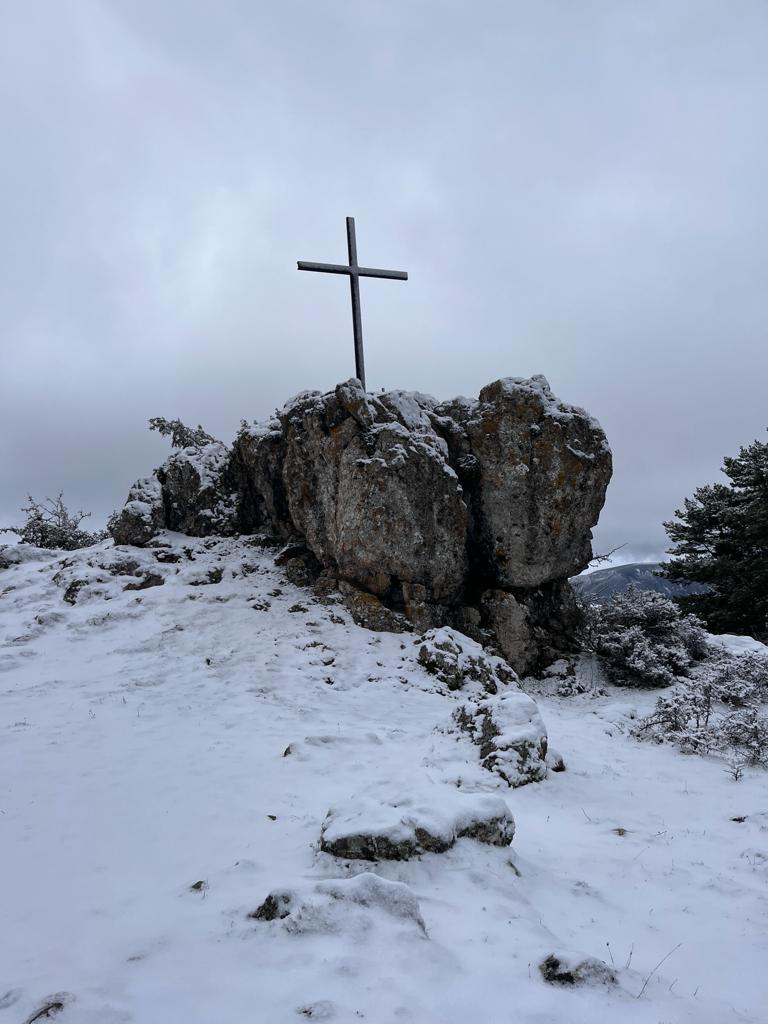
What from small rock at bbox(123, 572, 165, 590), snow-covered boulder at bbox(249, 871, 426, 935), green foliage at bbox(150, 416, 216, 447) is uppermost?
green foliage at bbox(150, 416, 216, 447)

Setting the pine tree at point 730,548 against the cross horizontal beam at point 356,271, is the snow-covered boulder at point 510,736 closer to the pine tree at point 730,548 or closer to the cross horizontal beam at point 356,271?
the cross horizontal beam at point 356,271

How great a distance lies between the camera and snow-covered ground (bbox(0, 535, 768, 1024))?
367cm

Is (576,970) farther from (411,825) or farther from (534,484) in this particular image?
(534,484)

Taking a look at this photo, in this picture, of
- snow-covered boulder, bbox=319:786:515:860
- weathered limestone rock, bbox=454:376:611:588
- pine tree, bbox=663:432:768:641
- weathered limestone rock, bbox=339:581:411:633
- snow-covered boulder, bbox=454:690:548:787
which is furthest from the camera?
pine tree, bbox=663:432:768:641

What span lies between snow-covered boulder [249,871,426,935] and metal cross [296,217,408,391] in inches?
558

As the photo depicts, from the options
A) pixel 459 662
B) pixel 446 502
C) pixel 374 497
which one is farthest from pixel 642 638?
pixel 374 497

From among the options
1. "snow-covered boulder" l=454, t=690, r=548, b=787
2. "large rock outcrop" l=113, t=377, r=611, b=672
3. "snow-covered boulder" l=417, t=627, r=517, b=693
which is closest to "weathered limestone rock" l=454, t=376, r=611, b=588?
"large rock outcrop" l=113, t=377, r=611, b=672

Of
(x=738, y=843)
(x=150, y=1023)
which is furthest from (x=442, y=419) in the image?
(x=150, y=1023)

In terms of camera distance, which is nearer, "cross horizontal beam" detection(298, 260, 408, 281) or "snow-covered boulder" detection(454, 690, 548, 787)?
"snow-covered boulder" detection(454, 690, 548, 787)

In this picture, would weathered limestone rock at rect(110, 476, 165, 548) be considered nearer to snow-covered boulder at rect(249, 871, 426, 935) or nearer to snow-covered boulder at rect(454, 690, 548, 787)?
snow-covered boulder at rect(454, 690, 548, 787)

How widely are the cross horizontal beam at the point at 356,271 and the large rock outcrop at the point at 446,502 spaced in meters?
3.71

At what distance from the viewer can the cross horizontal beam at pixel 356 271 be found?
53.4 ft

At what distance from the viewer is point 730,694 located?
12047 mm

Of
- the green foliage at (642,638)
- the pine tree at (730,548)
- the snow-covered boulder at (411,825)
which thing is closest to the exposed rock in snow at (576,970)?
the snow-covered boulder at (411,825)
